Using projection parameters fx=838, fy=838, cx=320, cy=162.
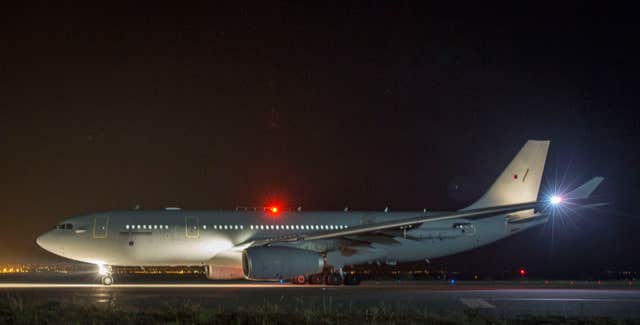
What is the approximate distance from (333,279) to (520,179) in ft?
41.3

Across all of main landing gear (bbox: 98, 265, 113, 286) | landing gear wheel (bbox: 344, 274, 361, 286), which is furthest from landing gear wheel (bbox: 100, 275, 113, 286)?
landing gear wheel (bbox: 344, 274, 361, 286)

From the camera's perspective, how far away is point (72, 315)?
1775 cm

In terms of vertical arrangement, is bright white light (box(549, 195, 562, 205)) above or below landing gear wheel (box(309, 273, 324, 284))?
above

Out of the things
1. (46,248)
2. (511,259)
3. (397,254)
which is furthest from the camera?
(511,259)

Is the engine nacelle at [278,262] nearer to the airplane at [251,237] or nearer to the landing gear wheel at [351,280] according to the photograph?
the airplane at [251,237]

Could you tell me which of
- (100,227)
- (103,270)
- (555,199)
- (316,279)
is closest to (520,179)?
(555,199)

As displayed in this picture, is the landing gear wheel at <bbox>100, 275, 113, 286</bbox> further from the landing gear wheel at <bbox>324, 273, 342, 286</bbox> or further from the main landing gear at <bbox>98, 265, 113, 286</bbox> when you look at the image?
the landing gear wheel at <bbox>324, 273, 342, 286</bbox>

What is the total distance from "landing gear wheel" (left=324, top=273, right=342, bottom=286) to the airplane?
4cm

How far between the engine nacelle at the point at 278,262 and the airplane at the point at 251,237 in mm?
99

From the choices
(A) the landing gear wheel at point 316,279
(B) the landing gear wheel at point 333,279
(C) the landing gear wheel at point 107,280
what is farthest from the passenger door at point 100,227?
(B) the landing gear wheel at point 333,279

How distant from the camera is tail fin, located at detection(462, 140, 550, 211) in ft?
143

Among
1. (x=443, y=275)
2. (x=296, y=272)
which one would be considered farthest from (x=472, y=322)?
(x=443, y=275)

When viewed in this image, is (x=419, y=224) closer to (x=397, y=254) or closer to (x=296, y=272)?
(x=397, y=254)

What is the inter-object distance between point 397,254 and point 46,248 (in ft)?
53.6
